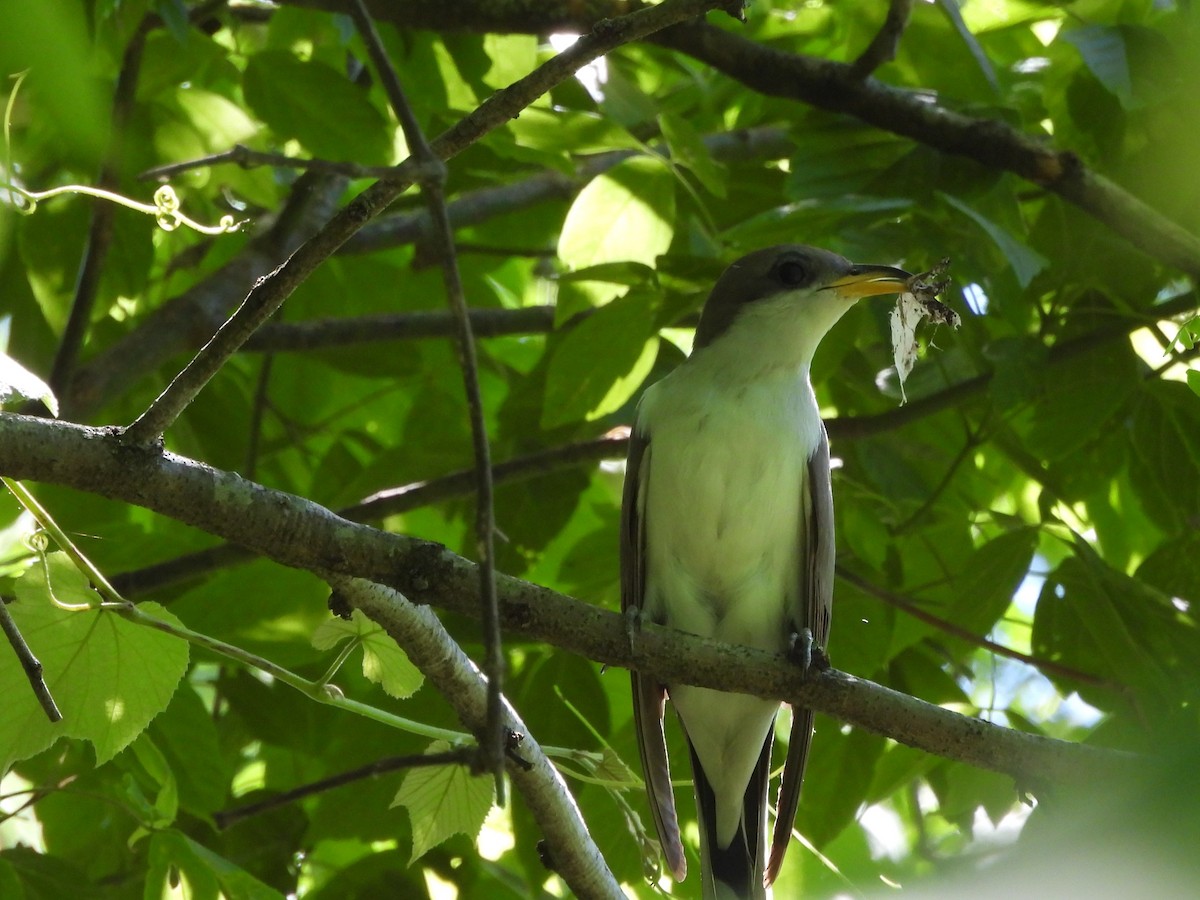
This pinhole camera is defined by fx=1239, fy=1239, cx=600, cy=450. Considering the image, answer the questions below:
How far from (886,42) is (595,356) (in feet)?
5.06

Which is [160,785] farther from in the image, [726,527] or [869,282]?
[869,282]

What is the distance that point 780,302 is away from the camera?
15.6 feet

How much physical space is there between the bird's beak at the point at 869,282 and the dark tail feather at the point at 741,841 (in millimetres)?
1689

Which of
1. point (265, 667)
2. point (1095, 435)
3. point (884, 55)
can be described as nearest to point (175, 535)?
point (265, 667)

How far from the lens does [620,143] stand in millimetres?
3996

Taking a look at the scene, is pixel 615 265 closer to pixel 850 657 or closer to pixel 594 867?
pixel 850 657

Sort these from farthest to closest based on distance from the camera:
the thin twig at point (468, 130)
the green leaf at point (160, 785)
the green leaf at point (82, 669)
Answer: the green leaf at point (160, 785)
the green leaf at point (82, 669)
the thin twig at point (468, 130)

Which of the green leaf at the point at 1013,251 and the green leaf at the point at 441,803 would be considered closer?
the green leaf at the point at 441,803

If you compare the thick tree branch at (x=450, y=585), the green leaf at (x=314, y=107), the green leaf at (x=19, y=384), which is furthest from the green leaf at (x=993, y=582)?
the green leaf at (x=19, y=384)

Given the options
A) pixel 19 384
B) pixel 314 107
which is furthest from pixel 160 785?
pixel 314 107

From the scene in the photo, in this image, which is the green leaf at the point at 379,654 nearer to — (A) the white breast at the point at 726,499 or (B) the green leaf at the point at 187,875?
(B) the green leaf at the point at 187,875

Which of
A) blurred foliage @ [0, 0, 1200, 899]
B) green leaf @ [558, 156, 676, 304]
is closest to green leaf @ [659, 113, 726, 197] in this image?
blurred foliage @ [0, 0, 1200, 899]

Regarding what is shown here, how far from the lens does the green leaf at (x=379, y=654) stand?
2.78 meters

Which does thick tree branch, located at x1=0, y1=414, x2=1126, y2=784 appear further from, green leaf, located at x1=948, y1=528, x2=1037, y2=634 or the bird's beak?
the bird's beak
